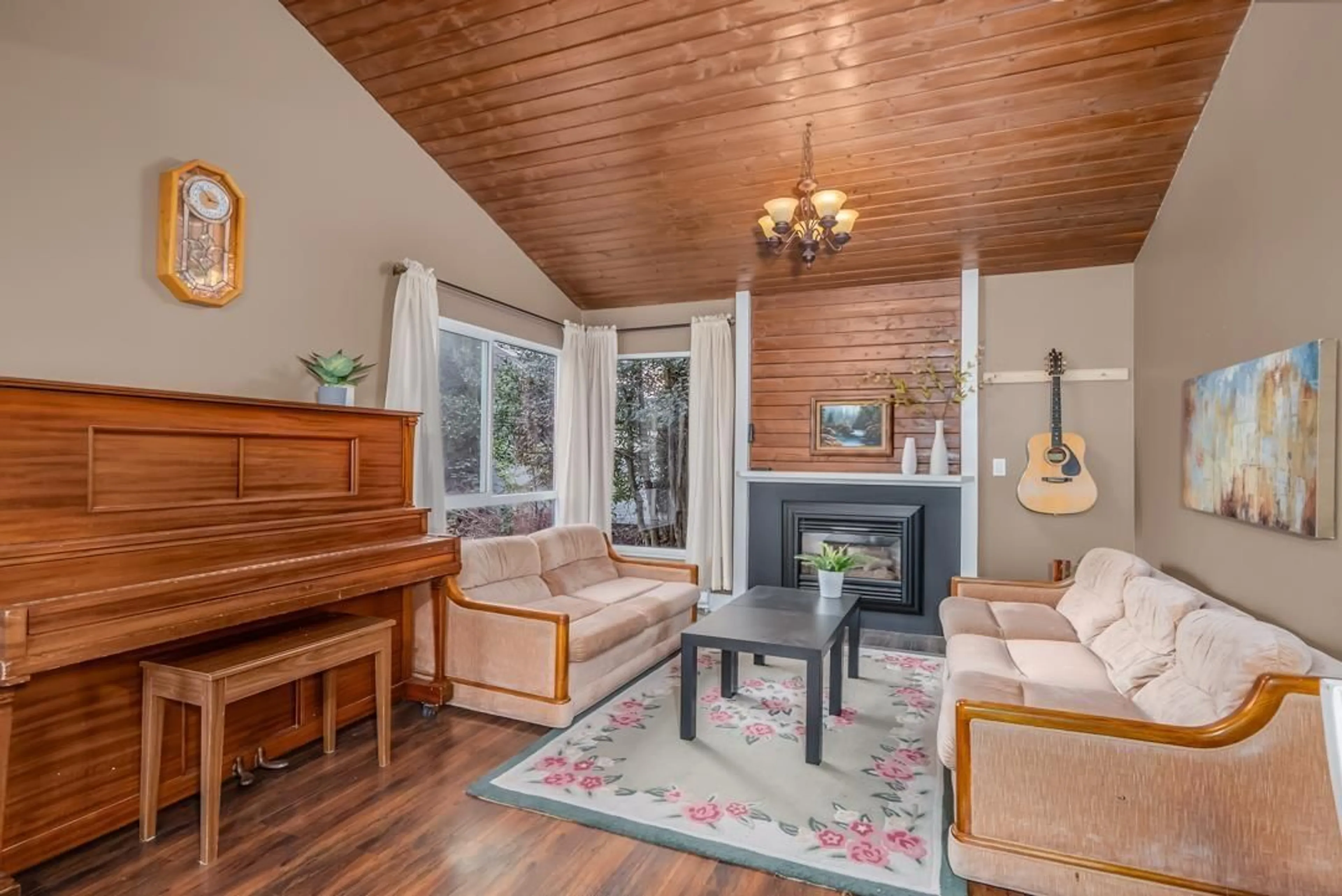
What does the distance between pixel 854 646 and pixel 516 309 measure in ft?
10.4

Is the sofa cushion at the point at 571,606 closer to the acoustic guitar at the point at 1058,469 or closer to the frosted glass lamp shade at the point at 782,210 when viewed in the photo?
the frosted glass lamp shade at the point at 782,210

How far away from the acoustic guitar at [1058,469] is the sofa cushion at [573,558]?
9.26 feet

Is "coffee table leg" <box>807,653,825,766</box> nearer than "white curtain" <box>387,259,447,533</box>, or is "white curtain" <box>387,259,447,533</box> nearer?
"coffee table leg" <box>807,653,825,766</box>

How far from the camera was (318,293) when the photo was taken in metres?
3.35

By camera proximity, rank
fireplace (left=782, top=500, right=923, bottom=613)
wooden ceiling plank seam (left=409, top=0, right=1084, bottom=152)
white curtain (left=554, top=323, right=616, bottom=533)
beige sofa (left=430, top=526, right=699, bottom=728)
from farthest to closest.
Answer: white curtain (left=554, top=323, right=616, bottom=533) → fireplace (left=782, top=500, right=923, bottom=613) → beige sofa (left=430, top=526, right=699, bottom=728) → wooden ceiling plank seam (left=409, top=0, right=1084, bottom=152)

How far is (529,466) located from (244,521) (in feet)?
9.14

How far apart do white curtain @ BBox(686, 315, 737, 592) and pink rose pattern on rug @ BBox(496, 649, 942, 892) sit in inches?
59.0

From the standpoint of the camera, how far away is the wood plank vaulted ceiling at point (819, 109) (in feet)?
9.53

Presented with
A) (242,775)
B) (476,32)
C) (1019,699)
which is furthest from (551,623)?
(476,32)

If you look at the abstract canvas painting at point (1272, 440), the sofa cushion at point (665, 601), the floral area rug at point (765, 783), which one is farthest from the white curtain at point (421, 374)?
the abstract canvas painting at point (1272, 440)

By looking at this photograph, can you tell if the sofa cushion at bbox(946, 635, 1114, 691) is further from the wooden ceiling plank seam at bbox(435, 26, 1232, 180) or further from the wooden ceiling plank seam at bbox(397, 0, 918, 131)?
the wooden ceiling plank seam at bbox(397, 0, 918, 131)

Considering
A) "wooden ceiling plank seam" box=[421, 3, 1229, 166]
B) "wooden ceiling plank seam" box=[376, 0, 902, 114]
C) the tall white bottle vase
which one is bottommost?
the tall white bottle vase

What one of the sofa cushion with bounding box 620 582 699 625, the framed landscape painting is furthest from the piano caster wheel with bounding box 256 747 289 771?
the framed landscape painting

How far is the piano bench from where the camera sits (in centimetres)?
208
